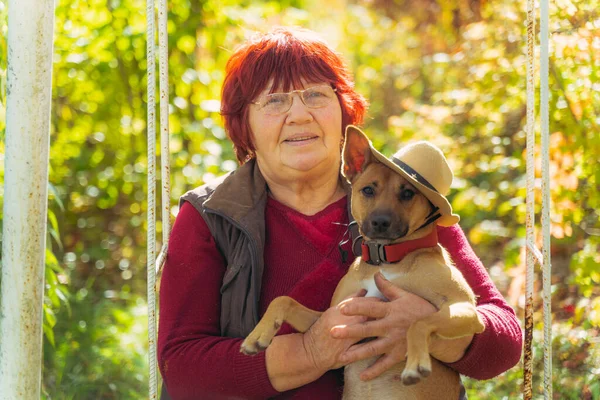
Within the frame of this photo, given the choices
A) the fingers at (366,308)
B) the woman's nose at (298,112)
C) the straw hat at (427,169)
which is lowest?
the fingers at (366,308)

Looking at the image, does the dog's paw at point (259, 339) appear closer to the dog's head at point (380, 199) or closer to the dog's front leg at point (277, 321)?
the dog's front leg at point (277, 321)

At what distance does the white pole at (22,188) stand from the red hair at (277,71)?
68 cm

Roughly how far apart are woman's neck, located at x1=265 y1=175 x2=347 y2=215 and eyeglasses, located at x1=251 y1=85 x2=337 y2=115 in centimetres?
26

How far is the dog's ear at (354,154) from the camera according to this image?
255 cm

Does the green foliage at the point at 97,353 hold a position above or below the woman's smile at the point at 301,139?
below

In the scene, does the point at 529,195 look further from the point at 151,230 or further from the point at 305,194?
the point at 151,230

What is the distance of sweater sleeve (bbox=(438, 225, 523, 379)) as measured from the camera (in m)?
2.38

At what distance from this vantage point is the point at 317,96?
2729 mm

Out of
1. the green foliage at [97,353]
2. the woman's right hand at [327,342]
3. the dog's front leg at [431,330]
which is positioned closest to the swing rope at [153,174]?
the woman's right hand at [327,342]

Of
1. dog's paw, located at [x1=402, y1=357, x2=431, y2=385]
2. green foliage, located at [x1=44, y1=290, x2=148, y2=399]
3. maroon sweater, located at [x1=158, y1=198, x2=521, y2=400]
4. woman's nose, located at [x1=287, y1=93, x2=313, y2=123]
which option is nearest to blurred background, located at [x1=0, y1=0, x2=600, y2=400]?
green foliage, located at [x1=44, y1=290, x2=148, y2=399]

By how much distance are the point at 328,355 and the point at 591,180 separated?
2.18 m

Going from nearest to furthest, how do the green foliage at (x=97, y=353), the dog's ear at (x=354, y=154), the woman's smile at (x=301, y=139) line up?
the dog's ear at (x=354, y=154) < the woman's smile at (x=301, y=139) < the green foliage at (x=97, y=353)

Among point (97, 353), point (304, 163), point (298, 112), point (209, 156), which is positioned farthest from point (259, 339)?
point (209, 156)

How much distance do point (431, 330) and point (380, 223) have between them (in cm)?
40
